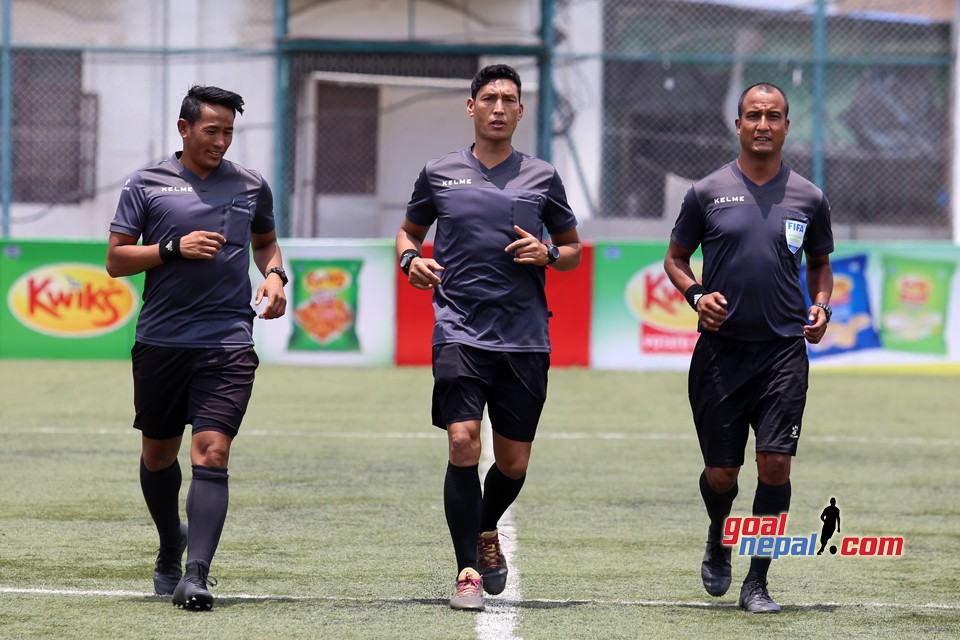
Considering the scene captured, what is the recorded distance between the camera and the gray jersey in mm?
6051

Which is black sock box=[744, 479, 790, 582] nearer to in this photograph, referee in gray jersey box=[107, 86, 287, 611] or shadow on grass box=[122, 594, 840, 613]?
shadow on grass box=[122, 594, 840, 613]

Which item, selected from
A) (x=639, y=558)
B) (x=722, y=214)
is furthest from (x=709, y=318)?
(x=639, y=558)

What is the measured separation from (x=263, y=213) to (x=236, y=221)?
0.75 feet

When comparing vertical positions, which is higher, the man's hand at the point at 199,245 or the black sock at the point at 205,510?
the man's hand at the point at 199,245

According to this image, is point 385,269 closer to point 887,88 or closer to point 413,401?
point 413,401

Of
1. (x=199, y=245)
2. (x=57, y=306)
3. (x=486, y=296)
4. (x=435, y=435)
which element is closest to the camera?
(x=199, y=245)

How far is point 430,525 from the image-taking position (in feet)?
26.3

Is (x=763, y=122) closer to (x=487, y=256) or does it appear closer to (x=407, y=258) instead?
(x=487, y=256)

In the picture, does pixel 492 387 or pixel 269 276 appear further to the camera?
pixel 269 276

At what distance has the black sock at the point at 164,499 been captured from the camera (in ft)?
20.7

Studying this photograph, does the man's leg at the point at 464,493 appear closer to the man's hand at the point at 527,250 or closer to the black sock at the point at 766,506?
the man's hand at the point at 527,250

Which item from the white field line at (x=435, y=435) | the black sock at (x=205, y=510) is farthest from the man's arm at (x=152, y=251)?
the white field line at (x=435, y=435)

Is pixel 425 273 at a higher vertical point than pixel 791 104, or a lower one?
lower

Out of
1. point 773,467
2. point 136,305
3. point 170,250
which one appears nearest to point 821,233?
point 773,467
